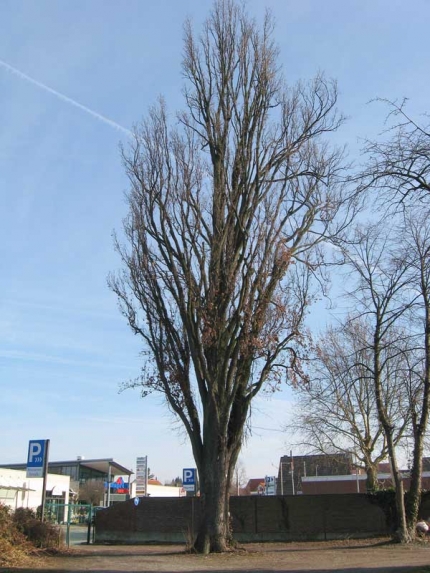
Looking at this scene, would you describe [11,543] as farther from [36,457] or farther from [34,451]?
[34,451]

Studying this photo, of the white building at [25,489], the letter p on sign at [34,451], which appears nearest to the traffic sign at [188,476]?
the white building at [25,489]

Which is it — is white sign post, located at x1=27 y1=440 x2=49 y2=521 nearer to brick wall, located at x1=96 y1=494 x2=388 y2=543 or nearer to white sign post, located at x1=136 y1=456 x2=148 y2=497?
brick wall, located at x1=96 y1=494 x2=388 y2=543

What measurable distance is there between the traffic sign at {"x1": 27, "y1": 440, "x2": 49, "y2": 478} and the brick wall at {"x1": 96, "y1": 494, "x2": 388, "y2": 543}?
345 inches

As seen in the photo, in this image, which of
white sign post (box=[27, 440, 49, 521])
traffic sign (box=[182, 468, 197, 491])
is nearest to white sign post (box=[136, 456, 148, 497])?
traffic sign (box=[182, 468, 197, 491])

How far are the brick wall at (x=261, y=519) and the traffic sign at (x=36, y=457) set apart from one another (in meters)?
8.77

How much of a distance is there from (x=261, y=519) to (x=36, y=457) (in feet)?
36.2

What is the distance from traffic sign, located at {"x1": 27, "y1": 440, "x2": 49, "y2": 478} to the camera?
1866 centimetres

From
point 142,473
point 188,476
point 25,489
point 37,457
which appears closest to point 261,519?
point 188,476

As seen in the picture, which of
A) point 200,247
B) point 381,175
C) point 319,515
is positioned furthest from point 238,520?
point 381,175

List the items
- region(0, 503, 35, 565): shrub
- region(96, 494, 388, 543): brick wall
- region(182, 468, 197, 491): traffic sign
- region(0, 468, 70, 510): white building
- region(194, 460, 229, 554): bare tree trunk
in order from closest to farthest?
region(0, 503, 35, 565): shrub < region(194, 460, 229, 554): bare tree trunk < region(96, 494, 388, 543): brick wall < region(182, 468, 197, 491): traffic sign < region(0, 468, 70, 510): white building

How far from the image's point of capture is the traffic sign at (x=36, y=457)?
18.7 meters

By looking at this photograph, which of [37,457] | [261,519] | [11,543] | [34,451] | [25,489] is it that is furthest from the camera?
[25,489]

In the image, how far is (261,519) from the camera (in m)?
25.6

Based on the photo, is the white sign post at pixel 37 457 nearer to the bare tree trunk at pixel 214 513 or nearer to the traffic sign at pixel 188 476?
the bare tree trunk at pixel 214 513
